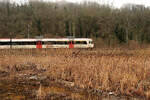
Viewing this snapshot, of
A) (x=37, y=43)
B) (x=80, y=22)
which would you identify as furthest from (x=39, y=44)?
(x=80, y=22)

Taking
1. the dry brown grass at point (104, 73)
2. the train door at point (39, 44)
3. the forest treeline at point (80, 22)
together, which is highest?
the forest treeline at point (80, 22)

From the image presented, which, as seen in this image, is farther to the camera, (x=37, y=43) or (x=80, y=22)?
(x=80, y=22)

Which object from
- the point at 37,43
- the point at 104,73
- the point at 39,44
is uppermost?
the point at 37,43

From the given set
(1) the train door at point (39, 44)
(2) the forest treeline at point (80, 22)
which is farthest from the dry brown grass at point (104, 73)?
(2) the forest treeline at point (80, 22)

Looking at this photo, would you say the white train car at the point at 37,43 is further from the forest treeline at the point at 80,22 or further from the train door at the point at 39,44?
the forest treeline at the point at 80,22

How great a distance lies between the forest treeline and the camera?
1673 inches

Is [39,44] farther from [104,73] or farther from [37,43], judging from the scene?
[104,73]

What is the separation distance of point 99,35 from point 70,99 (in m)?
40.1

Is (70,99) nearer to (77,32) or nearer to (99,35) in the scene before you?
(99,35)

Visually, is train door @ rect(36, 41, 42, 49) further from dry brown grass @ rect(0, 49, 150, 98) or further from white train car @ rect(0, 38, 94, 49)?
dry brown grass @ rect(0, 49, 150, 98)

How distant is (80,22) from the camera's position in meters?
47.6

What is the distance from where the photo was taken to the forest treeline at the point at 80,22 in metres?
42.5

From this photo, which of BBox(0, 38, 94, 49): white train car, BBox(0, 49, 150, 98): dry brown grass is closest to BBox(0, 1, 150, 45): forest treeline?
BBox(0, 38, 94, 49): white train car

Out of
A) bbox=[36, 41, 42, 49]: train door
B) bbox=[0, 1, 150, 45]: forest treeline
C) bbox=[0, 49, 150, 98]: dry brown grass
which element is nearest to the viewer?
bbox=[0, 49, 150, 98]: dry brown grass
